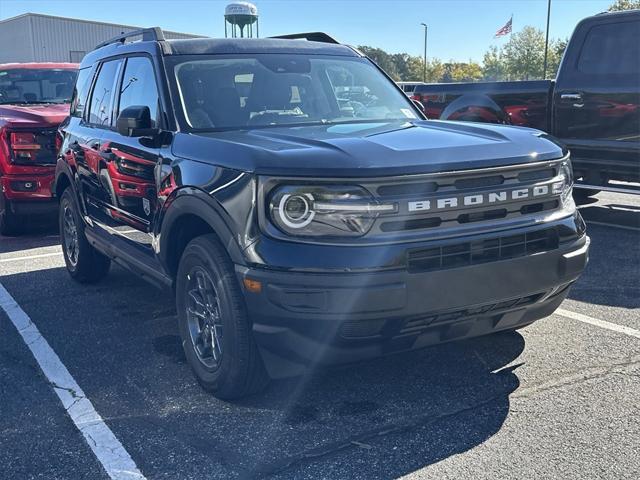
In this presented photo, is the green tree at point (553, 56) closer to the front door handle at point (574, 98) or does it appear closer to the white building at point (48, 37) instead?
the white building at point (48, 37)

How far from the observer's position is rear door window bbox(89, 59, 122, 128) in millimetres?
5026

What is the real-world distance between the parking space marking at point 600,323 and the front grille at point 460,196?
1.47m

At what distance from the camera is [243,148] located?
3.27m

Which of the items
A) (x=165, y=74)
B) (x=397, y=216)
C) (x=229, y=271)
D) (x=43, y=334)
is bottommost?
(x=43, y=334)

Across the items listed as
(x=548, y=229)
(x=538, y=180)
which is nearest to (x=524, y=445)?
(x=548, y=229)

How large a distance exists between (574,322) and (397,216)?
219cm

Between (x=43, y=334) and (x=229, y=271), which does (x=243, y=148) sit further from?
(x=43, y=334)

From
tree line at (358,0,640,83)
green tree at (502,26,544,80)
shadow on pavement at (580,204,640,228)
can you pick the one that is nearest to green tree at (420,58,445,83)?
tree line at (358,0,640,83)

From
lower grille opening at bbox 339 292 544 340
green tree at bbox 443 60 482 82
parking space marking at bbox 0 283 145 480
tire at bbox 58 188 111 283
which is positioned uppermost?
green tree at bbox 443 60 482 82

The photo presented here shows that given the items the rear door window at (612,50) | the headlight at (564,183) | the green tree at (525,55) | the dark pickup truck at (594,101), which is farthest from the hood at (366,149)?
the green tree at (525,55)

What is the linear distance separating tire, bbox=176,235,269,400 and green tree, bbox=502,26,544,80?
5953 cm

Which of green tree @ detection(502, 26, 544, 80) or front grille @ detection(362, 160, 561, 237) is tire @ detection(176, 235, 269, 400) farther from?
green tree @ detection(502, 26, 544, 80)

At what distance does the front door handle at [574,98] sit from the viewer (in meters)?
7.46

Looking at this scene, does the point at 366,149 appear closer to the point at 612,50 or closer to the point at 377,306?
the point at 377,306
